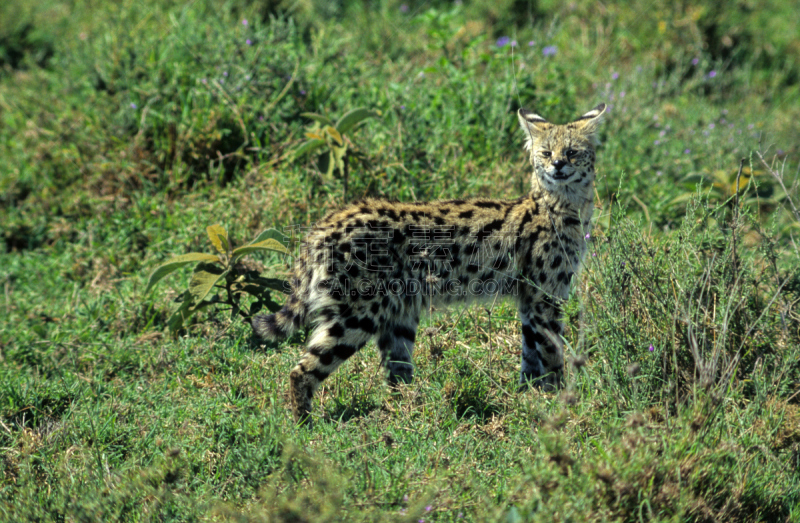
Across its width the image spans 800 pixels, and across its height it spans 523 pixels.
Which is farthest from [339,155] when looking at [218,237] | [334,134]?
[218,237]

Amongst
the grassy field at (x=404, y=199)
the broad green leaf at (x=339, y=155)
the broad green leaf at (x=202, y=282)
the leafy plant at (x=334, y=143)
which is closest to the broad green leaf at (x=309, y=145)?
the leafy plant at (x=334, y=143)

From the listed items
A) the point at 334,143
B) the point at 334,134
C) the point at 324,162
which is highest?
the point at 334,134

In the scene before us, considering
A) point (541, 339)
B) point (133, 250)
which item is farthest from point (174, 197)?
point (541, 339)

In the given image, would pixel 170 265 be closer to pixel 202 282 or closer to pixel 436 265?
pixel 202 282

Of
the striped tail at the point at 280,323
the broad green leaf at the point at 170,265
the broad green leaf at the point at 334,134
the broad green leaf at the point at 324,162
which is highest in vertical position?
the broad green leaf at the point at 334,134

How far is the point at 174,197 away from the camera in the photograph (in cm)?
712

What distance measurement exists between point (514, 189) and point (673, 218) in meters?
1.53

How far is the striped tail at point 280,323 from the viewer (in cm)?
479

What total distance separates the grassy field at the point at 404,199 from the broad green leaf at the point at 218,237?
22.8 inches

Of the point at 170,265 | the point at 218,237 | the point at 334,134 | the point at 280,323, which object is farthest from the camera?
the point at 334,134

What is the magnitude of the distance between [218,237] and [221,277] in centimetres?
29

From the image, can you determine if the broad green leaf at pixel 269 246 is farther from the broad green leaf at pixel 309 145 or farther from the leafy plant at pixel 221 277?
the broad green leaf at pixel 309 145

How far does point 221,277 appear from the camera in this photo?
5344mm

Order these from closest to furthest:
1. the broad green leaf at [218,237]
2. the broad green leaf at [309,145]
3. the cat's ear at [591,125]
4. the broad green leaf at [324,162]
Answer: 1. the broad green leaf at [218,237]
2. the cat's ear at [591,125]
3. the broad green leaf at [309,145]
4. the broad green leaf at [324,162]
